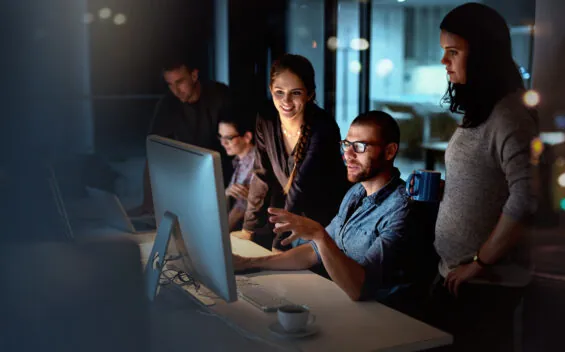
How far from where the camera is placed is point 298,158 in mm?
3293

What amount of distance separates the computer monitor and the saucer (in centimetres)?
15

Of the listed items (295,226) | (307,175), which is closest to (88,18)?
(307,175)

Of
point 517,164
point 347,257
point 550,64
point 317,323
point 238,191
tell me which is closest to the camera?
point 317,323

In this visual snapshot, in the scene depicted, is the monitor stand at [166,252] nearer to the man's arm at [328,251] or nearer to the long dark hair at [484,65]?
the man's arm at [328,251]

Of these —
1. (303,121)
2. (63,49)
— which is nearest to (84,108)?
(63,49)

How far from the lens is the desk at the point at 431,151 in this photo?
287cm

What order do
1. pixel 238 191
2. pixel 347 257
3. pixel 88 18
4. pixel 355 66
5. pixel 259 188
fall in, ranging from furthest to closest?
pixel 88 18 < pixel 355 66 < pixel 238 191 < pixel 259 188 < pixel 347 257

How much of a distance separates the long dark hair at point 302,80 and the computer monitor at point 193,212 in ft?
3.86

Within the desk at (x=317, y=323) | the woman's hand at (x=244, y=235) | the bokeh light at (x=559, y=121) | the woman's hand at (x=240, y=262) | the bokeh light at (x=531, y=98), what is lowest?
the woman's hand at (x=244, y=235)

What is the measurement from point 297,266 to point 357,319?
569 mm

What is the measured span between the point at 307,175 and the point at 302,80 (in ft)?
1.58

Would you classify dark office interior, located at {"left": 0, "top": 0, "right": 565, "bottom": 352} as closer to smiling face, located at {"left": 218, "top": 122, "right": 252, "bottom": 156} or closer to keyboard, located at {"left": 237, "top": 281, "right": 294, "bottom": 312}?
keyboard, located at {"left": 237, "top": 281, "right": 294, "bottom": 312}

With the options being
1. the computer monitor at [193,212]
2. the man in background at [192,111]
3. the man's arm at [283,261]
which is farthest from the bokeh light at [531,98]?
the man in background at [192,111]

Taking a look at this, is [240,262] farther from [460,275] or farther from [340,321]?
[460,275]
